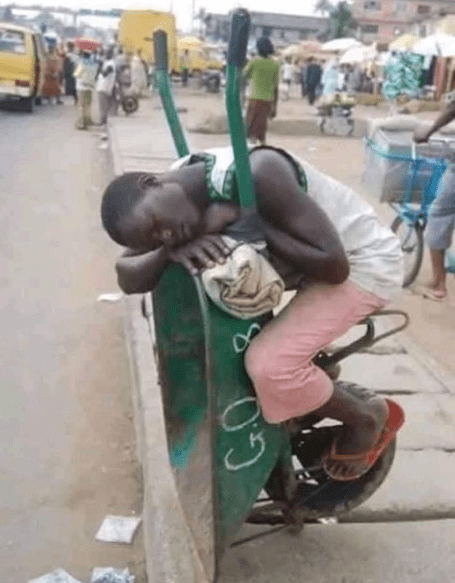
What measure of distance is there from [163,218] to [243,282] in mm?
264

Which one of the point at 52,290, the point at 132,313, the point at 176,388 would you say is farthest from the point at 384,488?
the point at 52,290

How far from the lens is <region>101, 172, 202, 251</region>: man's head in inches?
83.7

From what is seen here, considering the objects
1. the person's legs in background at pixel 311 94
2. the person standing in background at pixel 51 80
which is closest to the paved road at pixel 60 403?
the person standing in background at pixel 51 80

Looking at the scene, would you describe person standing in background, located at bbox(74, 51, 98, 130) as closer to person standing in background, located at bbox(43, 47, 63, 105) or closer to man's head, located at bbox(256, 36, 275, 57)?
man's head, located at bbox(256, 36, 275, 57)

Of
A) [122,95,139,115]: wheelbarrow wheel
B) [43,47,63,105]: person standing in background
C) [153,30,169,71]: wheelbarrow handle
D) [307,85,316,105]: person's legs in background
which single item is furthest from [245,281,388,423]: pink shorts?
[307,85,316,105]: person's legs in background

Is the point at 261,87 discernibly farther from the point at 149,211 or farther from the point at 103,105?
the point at 149,211

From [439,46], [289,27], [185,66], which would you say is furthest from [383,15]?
[439,46]

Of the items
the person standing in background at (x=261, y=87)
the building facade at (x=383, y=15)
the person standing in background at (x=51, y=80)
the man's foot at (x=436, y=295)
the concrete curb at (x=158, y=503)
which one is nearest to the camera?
the concrete curb at (x=158, y=503)

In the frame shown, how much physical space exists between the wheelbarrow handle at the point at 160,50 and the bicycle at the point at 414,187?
369 cm

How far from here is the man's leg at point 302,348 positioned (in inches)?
88.4

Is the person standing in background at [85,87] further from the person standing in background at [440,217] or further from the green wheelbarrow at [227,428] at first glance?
the green wheelbarrow at [227,428]

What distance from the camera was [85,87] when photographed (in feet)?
55.0

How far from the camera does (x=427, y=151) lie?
19.3ft

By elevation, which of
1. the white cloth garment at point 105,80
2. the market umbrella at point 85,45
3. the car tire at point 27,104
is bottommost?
the market umbrella at point 85,45
